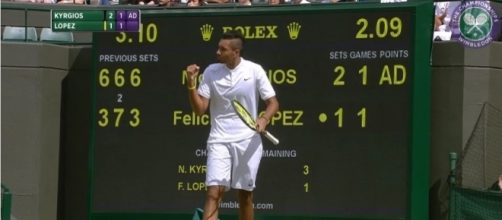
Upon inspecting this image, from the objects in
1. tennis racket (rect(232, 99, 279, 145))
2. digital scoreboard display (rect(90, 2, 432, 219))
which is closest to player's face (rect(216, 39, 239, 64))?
tennis racket (rect(232, 99, 279, 145))

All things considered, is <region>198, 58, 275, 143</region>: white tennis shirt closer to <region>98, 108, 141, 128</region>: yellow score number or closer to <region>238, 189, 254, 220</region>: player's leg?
<region>238, 189, 254, 220</region>: player's leg

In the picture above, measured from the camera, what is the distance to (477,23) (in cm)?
1156

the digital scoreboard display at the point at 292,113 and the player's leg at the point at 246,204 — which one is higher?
the digital scoreboard display at the point at 292,113

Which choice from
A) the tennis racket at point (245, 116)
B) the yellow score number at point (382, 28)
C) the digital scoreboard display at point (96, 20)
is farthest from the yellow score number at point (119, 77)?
the tennis racket at point (245, 116)

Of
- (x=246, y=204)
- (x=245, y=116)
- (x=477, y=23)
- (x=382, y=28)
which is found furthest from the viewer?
(x=477, y=23)

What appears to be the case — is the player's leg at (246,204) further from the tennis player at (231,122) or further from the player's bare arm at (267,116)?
the player's bare arm at (267,116)

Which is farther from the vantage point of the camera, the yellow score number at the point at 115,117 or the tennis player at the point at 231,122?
the yellow score number at the point at 115,117

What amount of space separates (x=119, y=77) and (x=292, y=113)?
75.3 inches

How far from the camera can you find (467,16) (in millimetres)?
11656

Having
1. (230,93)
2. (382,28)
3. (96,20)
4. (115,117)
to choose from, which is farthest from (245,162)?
(96,20)

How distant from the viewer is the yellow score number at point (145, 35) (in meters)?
12.2

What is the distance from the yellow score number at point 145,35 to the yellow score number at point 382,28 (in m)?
2.15

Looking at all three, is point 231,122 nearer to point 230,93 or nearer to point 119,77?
point 230,93

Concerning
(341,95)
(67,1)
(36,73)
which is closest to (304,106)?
(341,95)
